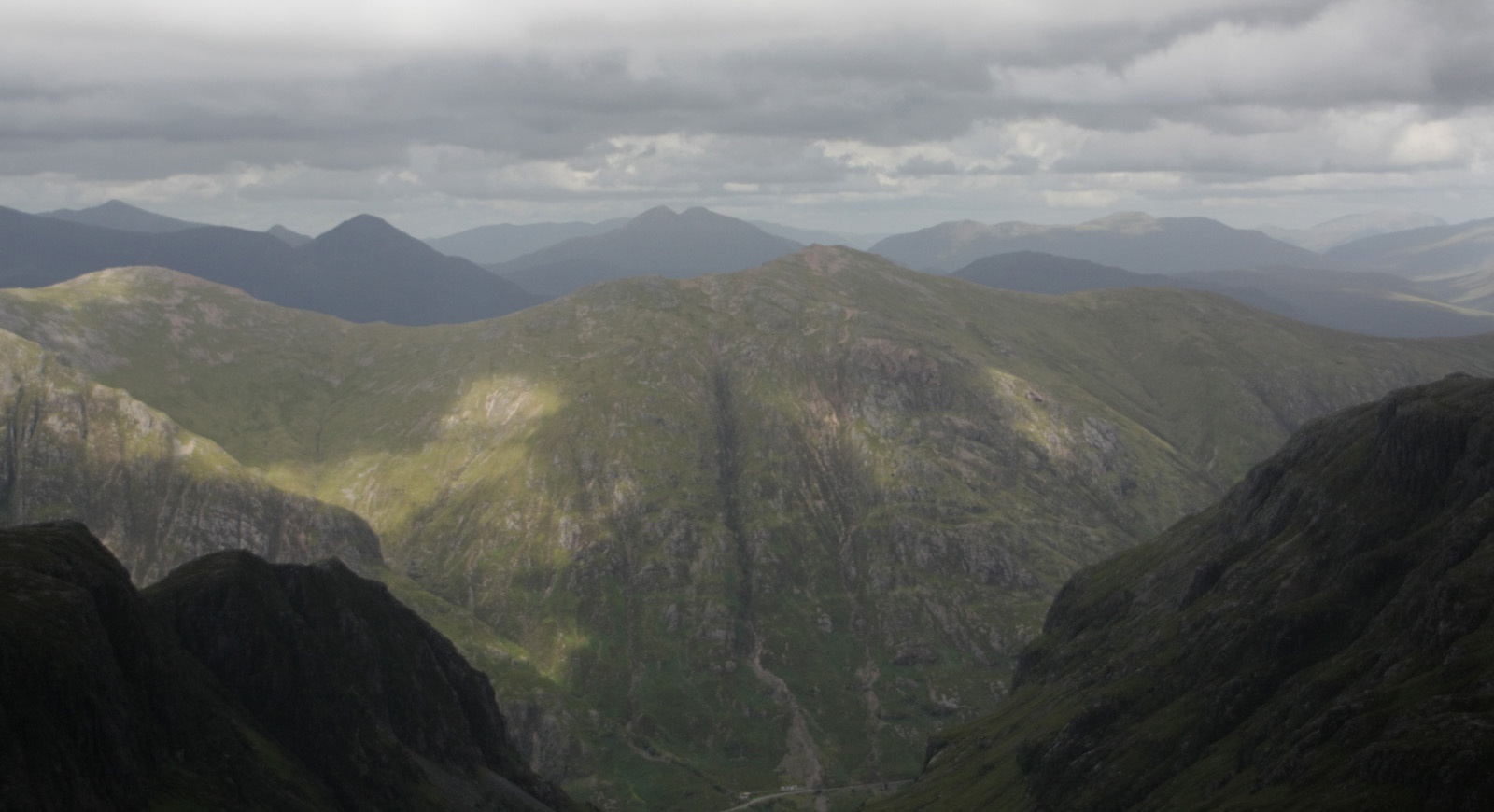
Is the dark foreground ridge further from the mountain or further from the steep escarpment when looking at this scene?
the mountain

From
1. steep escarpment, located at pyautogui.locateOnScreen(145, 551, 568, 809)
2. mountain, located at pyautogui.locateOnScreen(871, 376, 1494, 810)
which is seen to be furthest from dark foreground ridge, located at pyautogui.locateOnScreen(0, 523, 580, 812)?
mountain, located at pyautogui.locateOnScreen(871, 376, 1494, 810)

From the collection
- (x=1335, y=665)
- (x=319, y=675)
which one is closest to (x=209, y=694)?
(x=319, y=675)

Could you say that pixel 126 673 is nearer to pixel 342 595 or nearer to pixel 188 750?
pixel 188 750

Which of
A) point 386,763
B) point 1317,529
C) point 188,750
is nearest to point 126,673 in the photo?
point 188,750

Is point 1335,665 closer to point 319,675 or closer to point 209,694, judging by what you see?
point 319,675

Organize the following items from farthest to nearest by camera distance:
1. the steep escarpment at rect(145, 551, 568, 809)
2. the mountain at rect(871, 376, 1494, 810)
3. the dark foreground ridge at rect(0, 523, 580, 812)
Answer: the steep escarpment at rect(145, 551, 568, 809), the mountain at rect(871, 376, 1494, 810), the dark foreground ridge at rect(0, 523, 580, 812)

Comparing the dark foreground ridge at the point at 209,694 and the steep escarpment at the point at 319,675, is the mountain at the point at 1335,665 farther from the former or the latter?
the dark foreground ridge at the point at 209,694
